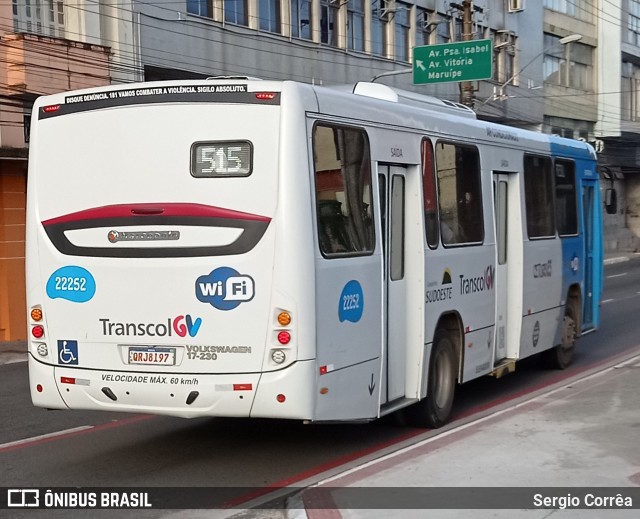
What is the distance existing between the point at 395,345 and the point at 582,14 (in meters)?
43.5

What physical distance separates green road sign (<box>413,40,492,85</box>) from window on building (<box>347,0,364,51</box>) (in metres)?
5.84

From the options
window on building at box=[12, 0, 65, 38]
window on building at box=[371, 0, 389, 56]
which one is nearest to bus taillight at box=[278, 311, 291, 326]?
window on building at box=[12, 0, 65, 38]

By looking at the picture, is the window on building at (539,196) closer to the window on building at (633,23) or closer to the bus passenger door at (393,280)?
the bus passenger door at (393,280)

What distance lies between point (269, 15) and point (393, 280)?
20.9m

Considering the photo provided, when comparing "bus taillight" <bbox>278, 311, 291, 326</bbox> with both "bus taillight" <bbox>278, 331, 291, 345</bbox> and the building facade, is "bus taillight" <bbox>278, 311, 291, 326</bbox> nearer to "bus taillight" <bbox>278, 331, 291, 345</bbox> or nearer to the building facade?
"bus taillight" <bbox>278, 331, 291, 345</bbox>

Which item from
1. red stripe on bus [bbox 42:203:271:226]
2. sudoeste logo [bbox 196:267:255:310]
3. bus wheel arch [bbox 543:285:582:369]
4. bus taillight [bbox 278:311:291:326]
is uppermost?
red stripe on bus [bbox 42:203:271:226]

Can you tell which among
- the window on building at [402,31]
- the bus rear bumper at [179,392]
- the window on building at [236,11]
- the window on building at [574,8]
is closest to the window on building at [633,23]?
the window on building at [574,8]

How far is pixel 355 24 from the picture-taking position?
32688mm

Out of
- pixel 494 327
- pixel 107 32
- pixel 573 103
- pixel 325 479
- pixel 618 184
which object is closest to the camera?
pixel 325 479

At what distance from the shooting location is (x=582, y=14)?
49125mm

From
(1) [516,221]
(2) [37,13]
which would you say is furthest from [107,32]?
(1) [516,221]

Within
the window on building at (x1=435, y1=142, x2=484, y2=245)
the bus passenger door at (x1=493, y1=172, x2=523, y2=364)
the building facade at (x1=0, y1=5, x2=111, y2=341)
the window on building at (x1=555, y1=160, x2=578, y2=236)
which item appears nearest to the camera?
the window on building at (x1=435, y1=142, x2=484, y2=245)

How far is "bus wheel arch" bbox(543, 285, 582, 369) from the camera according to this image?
542 inches

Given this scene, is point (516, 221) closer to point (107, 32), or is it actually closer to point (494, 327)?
point (494, 327)
